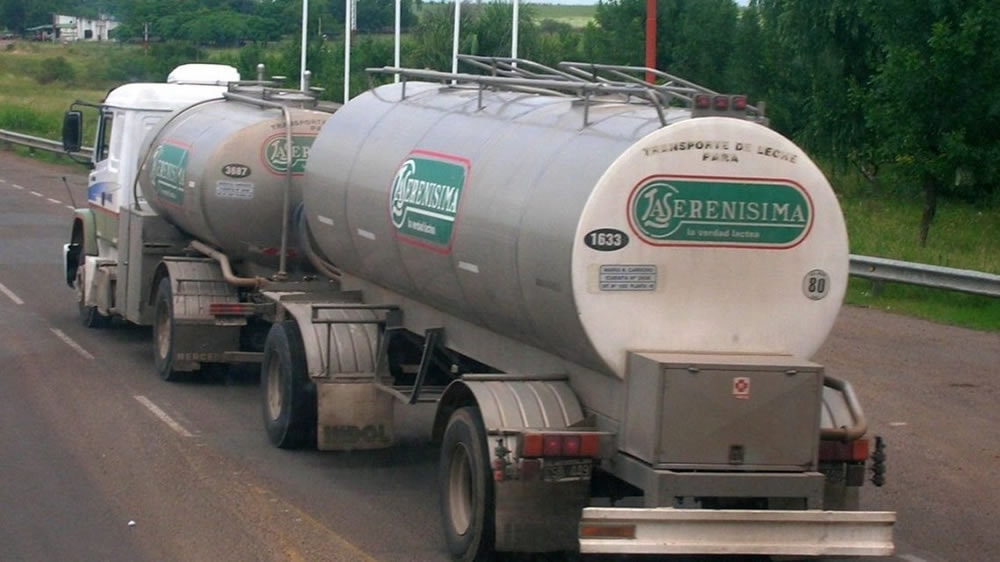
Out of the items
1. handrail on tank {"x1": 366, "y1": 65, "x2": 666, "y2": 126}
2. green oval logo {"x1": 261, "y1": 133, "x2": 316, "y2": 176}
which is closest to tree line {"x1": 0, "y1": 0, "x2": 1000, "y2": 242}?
green oval logo {"x1": 261, "y1": 133, "x2": 316, "y2": 176}

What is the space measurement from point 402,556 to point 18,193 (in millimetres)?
28479

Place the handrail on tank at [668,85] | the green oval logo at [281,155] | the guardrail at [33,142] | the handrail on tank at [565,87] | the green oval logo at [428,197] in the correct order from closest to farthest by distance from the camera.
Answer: the handrail on tank at [668,85] → the handrail on tank at [565,87] → the green oval logo at [428,197] → the green oval logo at [281,155] → the guardrail at [33,142]

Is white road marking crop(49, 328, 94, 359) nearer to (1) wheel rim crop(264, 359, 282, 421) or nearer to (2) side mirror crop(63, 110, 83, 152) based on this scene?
(2) side mirror crop(63, 110, 83, 152)

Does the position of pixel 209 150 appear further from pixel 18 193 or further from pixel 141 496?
pixel 18 193

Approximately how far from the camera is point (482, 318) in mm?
8992

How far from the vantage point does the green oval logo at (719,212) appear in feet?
24.5

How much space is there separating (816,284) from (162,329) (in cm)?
818

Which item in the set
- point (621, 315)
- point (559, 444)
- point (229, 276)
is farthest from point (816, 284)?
point (229, 276)

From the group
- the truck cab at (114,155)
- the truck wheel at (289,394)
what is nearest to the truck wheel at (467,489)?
the truck wheel at (289,394)

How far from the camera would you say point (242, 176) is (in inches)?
513

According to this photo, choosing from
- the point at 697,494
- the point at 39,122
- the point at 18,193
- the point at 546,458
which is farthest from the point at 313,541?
the point at 39,122

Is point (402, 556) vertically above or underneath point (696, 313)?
underneath

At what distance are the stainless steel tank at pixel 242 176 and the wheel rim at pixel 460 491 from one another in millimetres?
5054

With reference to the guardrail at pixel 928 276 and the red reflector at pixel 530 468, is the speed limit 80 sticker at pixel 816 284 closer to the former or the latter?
the red reflector at pixel 530 468
